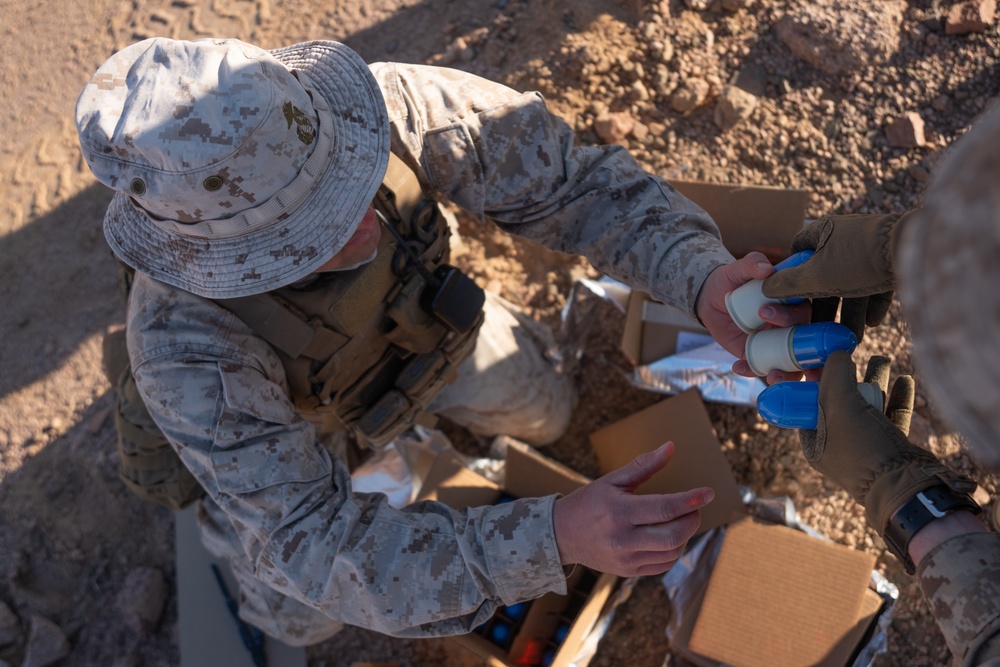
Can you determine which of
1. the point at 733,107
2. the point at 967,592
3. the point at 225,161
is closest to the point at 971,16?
the point at 733,107

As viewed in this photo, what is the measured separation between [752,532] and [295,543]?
1.51 meters

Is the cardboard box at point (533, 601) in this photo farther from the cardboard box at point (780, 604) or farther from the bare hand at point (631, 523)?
the bare hand at point (631, 523)

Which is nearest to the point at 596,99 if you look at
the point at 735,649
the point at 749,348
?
the point at 749,348

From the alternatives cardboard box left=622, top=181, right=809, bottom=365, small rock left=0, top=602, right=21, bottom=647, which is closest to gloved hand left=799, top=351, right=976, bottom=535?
cardboard box left=622, top=181, right=809, bottom=365

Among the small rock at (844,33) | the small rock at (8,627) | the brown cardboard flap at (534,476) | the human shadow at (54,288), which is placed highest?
the small rock at (844,33)

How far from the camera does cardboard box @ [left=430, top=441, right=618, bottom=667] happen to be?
2.37 metres

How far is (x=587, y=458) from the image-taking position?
301 cm

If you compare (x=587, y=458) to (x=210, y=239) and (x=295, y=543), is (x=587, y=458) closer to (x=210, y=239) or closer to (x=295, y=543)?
(x=295, y=543)

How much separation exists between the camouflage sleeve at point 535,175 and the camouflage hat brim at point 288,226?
11.1 inches

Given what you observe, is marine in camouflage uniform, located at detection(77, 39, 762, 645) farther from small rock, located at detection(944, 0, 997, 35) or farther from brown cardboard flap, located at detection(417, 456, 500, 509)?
small rock, located at detection(944, 0, 997, 35)

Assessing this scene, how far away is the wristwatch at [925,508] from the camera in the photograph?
4.53 feet

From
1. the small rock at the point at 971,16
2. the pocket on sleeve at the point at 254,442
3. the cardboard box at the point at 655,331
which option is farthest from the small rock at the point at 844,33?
the pocket on sleeve at the point at 254,442

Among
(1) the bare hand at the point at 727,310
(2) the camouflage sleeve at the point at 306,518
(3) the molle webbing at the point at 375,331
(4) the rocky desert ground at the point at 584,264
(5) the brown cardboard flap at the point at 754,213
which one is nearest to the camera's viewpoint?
(1) the bare hand at the point at 727,310

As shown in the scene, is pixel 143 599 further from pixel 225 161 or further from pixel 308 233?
pixel 225 161
